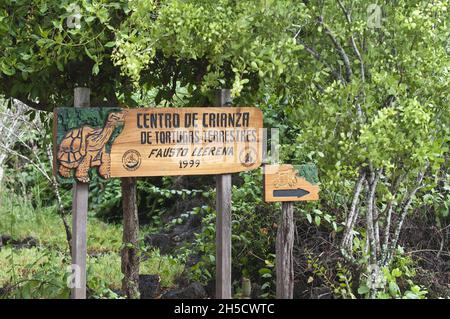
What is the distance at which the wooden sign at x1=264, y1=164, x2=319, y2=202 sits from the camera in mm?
5184

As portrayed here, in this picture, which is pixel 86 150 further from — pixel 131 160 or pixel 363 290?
pixel 363 290

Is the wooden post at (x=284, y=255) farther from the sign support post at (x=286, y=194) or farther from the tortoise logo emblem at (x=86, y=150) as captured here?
the tortoise logo emblem at (x=86, y=150)

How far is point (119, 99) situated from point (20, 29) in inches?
39.0

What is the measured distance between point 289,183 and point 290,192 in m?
0.06

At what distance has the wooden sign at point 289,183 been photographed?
5.18 m

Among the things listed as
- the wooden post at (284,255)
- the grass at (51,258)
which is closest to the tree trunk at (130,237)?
the grass at (51,258)

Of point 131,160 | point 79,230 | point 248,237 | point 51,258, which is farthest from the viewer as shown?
point 248,237

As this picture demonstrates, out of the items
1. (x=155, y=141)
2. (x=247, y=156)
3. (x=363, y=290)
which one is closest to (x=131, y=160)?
(x=155, y=141)

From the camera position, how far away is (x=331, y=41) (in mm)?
5301

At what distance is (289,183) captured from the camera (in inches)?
206

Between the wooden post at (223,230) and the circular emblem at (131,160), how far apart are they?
24.6 inches

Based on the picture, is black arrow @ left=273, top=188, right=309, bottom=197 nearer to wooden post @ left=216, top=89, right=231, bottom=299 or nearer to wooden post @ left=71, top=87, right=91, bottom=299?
wooden post @ left=216, top=89, right=231, bottom=299

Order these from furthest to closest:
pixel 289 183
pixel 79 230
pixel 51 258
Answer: pixel 51 258
pixel 289 183
pixel 79 230
